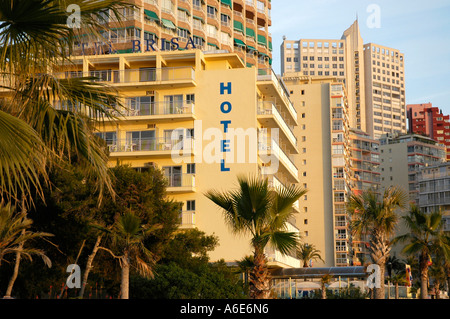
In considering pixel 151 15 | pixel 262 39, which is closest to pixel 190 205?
pixel 151 15

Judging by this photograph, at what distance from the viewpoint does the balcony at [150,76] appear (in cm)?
5250

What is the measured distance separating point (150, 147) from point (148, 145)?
307 millimetres

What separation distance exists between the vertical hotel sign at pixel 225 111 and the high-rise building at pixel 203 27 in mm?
15750

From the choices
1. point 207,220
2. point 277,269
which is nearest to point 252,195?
point 207,220

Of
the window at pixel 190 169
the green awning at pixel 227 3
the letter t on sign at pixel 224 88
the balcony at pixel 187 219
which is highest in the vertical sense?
the green awning at pixel 227 3

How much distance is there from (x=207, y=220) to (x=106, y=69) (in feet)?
54.3

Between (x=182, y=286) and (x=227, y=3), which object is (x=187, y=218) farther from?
(x=227, y=3)

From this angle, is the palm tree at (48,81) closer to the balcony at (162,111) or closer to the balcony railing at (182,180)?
the balcony railing at (182,180)

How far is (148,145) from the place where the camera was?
52.1 m

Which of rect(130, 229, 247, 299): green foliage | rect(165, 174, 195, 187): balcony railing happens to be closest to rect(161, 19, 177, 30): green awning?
rect(165, 174, 195, 187): balcony railing

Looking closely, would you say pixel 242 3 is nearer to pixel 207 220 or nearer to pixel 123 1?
pixel 207 220

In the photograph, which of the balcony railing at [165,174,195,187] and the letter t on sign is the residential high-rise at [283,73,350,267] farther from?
the balcony railing at [165,174,195,187]

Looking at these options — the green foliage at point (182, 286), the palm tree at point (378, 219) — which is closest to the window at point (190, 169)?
the palm tree at point (378, 219)
